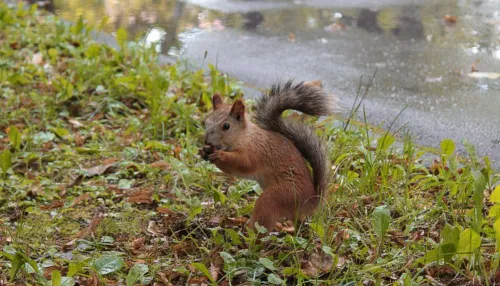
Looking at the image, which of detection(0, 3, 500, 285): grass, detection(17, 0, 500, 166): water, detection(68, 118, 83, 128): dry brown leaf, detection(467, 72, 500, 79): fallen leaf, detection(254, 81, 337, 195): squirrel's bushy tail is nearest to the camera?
detection(0, 3, 500, 285): grass

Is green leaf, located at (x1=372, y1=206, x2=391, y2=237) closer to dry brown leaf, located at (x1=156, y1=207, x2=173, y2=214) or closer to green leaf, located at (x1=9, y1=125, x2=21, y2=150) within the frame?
dry brown leaf, located at (x1=156, y1=207, x2=173, y2=214)

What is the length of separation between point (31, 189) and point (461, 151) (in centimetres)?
241

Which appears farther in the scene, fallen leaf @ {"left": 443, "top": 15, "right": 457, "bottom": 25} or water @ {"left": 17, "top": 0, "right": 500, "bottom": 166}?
fallen leaf @ {"left": 443, "top": 15, "right": 457, "bottom": 25}

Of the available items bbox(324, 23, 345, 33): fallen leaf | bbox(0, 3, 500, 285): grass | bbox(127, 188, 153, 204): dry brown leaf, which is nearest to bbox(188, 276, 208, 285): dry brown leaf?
bbox(0, 3, 500, 285): grass

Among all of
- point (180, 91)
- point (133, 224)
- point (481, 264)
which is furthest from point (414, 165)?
point (180, 91)

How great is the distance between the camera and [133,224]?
131 inches

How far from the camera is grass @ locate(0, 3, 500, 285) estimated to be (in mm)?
2736

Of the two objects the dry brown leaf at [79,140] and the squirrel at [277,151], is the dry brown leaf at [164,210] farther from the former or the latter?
the dry brown leaf at [79,140]

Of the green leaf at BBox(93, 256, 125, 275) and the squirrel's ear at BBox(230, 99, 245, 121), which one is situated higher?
the squirrel's ear at BBox(230, 99, 245, 121)

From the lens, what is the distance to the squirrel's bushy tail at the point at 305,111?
10.1 ft

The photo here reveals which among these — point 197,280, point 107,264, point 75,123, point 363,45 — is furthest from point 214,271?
point 363,45

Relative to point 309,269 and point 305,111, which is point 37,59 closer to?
point 305,111

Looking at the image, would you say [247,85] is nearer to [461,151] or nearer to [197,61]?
[197,61]

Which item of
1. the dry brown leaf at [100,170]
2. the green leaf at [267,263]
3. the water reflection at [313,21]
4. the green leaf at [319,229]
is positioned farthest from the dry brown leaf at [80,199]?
the water reflection at [313,21]
